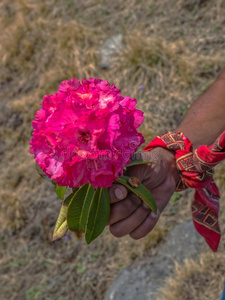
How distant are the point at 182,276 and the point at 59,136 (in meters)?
1.65

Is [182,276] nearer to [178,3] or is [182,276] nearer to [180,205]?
[180,205]

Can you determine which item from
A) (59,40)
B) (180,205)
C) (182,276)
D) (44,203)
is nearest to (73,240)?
(44,203)

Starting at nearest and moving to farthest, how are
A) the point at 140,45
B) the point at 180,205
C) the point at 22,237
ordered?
the point at 180,205
the point at 22,237
the point at 140,45

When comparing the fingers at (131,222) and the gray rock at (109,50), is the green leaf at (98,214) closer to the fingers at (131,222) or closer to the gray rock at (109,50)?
the fingers at (131,222)

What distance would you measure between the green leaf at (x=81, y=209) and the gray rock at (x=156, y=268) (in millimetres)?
1466

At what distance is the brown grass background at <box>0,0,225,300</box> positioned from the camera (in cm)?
293

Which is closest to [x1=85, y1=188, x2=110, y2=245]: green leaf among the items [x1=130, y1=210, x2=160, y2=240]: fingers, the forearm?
[x1=130, y1=210, x2=160, y2=240]: fingers

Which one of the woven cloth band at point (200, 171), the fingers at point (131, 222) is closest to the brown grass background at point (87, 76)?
the woven cloth band at point (200, 171)

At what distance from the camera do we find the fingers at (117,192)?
4.22ft

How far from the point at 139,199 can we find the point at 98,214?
0.18 meters

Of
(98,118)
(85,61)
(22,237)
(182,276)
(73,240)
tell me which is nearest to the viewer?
(98,118)

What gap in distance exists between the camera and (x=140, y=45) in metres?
3.69

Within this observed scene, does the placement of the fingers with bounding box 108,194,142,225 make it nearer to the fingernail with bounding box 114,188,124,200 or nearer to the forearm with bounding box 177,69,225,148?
the fingernail with bounding box 114,188,124,200

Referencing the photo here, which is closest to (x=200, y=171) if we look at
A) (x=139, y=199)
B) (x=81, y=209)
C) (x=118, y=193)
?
(x=139, y=199)
